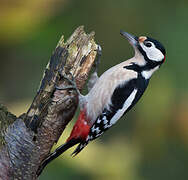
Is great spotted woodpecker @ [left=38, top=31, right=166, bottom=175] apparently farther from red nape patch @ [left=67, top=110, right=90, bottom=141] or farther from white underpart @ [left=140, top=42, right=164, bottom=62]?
white underpart @ [left=140, top=42, right=164, bottom=62]

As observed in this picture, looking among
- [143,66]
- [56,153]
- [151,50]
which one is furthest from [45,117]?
[151,50]

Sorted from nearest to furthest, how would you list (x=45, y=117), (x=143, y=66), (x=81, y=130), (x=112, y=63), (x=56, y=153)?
(x=45, y=117) → (x=56, y=153) → (x=81, y=130) → (x=143, y=66) → (x=112, y=63)

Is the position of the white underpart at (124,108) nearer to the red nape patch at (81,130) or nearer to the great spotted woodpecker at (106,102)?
the great spotted woodpecker at (106,102)

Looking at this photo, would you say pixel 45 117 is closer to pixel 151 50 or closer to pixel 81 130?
pixel 81 130

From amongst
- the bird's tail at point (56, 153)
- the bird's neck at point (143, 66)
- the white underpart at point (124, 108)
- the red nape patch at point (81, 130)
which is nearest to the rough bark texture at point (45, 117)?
the bird's tail at point (56, 153)

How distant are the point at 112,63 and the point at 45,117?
3701mm

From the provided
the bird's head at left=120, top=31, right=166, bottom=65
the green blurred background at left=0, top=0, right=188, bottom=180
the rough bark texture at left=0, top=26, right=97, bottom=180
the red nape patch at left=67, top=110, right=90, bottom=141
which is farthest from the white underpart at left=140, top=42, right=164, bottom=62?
the green blurred background at left=0, top=0, right=188, bottom=180

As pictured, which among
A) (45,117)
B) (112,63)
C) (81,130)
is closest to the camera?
(45,117)

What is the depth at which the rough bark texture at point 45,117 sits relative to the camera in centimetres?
329

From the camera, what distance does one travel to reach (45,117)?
364 centimetres

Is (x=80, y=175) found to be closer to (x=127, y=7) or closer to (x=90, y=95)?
(x=90, y=95)

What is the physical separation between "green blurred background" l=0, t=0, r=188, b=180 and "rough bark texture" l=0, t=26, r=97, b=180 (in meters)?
0.76

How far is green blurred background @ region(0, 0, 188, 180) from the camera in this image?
16.7ft

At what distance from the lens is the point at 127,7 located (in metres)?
7.29
